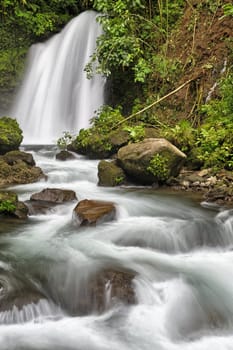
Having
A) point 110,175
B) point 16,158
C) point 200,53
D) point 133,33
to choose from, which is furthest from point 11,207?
point 133,33

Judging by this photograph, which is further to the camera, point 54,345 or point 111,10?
point 111,10

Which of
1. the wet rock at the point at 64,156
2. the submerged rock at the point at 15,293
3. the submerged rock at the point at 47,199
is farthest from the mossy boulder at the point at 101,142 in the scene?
the submerged rock at the point at 15,293

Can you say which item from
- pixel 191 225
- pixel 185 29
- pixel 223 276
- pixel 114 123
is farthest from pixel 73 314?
pixel 185 29

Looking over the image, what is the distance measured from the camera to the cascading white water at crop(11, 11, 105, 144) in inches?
537

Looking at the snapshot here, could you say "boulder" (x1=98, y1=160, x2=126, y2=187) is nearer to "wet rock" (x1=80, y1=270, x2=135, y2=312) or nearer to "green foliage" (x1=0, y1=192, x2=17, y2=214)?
"green foliage" (x1=0, y1=192, x2=17, y2=214)

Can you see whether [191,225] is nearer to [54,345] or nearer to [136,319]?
[136,319]

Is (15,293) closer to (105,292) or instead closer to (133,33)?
(105,292)

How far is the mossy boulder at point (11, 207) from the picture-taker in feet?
20.4

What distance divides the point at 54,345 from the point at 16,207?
3038mm

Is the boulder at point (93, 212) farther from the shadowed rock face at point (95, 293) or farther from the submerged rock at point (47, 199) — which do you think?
the shadowed rock face at point (95, 293)

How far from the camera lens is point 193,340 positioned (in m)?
3.82

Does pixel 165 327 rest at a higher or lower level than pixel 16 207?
lower

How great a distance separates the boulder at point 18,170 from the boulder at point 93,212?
101 inches

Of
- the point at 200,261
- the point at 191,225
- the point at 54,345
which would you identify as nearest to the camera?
the point at 54,345
